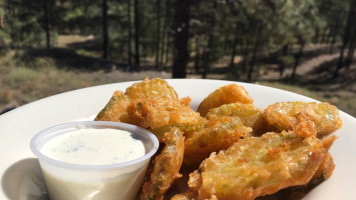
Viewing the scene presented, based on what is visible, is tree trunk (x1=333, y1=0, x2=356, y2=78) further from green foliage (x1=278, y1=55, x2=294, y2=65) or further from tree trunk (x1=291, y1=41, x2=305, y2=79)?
green foliage (x1=278, y1=55, x2=294, y2=65)

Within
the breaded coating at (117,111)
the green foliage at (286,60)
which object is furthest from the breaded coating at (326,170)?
the green foliage at (286,60)

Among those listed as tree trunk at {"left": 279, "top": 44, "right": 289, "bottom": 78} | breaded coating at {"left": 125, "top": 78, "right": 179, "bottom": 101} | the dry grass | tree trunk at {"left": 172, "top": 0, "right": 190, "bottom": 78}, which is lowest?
tree trunk at {"left": 279, "top": 44, "right": 289, "bottom": 78}

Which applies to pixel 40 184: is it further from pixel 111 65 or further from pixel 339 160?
pixel 111 65

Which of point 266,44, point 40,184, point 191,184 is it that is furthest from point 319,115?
point 266,44

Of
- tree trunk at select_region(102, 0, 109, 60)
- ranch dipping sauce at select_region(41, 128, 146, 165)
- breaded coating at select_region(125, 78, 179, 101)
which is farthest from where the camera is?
tree trunk at select_region(102, 0, 109, 60)

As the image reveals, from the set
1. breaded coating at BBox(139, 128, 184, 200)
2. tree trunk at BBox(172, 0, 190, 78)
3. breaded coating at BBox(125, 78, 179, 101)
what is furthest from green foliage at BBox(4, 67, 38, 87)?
A: breaded coating at BBox(139, 128, 184, 200)

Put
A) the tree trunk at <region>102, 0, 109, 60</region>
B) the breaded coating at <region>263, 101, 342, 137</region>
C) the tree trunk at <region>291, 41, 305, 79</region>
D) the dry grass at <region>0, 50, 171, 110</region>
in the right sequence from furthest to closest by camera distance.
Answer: the tree trunk at <region>291, 41, 305, 79</region> → the tree trunk at <region>102, 0, 109, 60</region> → the dry grass at <region>0, 50, 171, 110</region> → the breaded coating at <region>263, 101, 342, 137</region>
